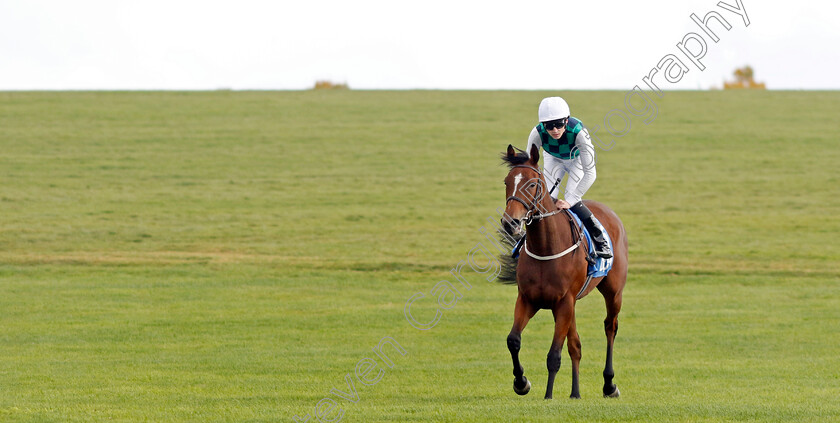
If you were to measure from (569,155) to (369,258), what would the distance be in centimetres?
1539

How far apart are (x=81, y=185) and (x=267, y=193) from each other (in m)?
6.15

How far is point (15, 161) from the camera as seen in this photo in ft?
113

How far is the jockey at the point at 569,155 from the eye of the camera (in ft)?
32.9

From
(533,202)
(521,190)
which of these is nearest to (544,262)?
(533,202)

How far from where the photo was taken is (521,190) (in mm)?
9102

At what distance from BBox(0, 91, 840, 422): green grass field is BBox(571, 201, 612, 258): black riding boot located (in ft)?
Result: 5.32

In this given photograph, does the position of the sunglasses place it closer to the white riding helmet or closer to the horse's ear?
the white riding helmet

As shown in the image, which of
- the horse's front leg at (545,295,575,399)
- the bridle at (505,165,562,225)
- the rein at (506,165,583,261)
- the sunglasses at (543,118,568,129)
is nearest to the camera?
the bridle at (505,165,562,225)

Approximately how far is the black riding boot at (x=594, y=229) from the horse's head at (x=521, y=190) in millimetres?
1297

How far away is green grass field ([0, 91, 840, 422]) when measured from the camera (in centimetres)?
1193

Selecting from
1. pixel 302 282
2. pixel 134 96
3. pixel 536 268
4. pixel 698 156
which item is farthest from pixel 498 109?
pixel 536 268

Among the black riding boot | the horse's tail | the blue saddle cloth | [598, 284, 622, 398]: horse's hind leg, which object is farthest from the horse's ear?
[598, 284, 622, 398]: horse's hind leg

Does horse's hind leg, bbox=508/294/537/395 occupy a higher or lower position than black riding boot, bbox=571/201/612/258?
lower

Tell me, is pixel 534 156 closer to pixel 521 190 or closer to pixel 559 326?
pixel 521 190
